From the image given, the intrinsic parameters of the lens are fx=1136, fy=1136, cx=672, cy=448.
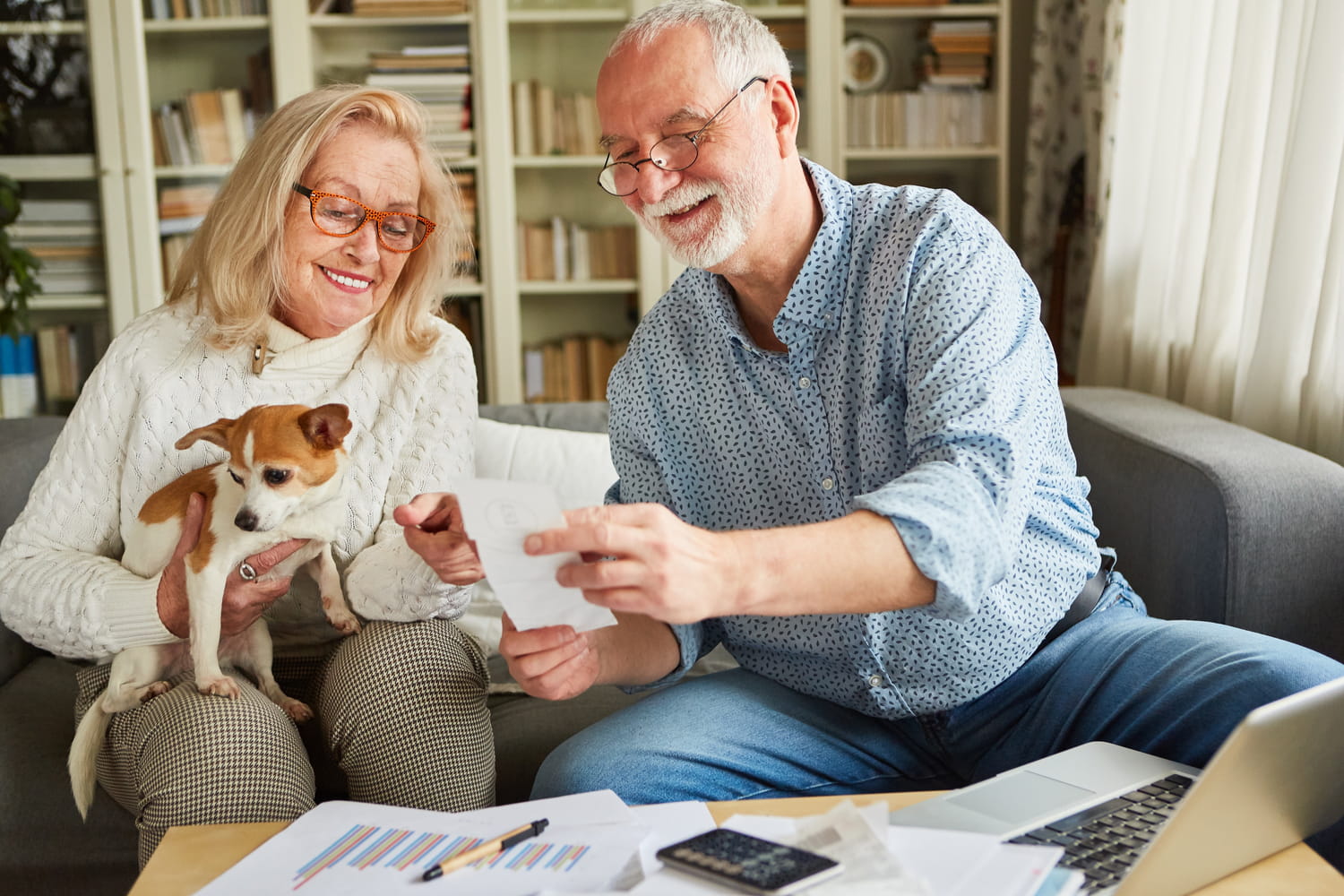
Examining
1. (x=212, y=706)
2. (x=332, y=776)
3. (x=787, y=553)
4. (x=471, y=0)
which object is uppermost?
(x=471, y=0)

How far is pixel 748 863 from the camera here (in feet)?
2.59

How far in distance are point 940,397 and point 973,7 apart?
292 cm

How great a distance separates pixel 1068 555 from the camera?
51.6 inches

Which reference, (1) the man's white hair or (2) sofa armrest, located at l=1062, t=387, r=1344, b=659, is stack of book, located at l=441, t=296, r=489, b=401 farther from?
(1) the man's white hair

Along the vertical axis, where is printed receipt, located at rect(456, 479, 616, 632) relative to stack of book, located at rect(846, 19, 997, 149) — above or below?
below

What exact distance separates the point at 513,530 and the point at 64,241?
334 cm

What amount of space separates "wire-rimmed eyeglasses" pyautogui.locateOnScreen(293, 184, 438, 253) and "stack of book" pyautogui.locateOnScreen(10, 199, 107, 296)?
2.45 m

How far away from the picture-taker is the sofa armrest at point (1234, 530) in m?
1.55

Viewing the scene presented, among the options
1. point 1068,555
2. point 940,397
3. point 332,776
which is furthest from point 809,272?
point 332,776

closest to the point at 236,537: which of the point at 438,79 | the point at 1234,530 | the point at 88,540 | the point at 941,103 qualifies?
the point at 88,540

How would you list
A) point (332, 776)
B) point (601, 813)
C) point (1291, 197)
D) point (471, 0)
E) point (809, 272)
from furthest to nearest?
point (471, 0), point (1291, 197), point (332, 776), point (809, 272), point (601, 813)

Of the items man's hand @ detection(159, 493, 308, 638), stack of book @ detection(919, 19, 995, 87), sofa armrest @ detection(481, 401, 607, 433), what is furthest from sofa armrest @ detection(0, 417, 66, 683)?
stack of book @ detection(919, 19, 995, 87)

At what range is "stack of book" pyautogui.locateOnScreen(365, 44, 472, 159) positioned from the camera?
11.7 ft

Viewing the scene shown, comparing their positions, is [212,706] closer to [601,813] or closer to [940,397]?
[601,813]
